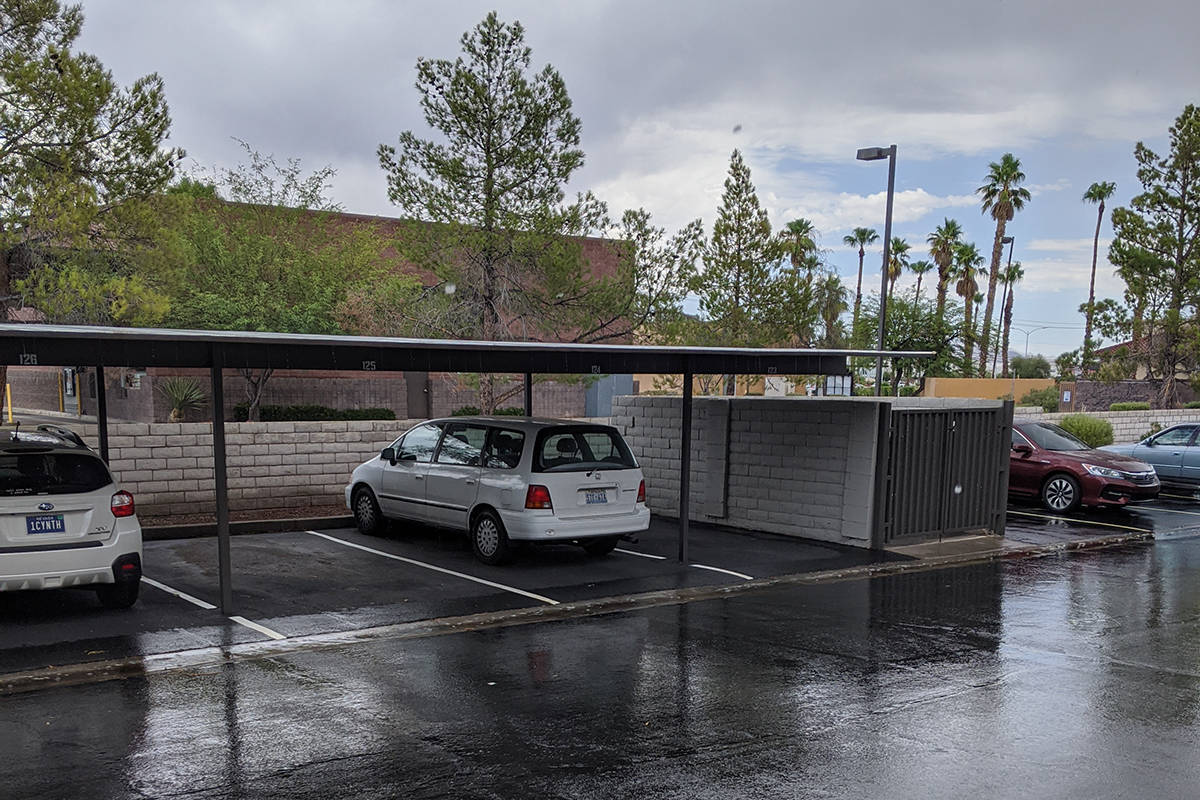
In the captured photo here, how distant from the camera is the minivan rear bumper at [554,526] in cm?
1057

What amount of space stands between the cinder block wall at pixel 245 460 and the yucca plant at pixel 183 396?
417 inches

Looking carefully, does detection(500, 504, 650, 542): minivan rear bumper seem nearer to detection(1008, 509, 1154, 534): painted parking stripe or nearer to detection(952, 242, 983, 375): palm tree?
detection(1008, 509, 1154, 534): painted parking stripe

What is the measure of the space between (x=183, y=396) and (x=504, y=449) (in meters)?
16.8

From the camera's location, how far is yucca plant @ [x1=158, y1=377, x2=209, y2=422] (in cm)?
2503

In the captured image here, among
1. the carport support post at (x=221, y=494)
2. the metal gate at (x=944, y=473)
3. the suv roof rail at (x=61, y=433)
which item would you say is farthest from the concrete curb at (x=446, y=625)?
the suv roof rail at (x=61, y=433)

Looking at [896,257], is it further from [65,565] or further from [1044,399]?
[65,565]

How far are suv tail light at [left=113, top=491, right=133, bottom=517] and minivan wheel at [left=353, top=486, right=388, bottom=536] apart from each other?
172 inches

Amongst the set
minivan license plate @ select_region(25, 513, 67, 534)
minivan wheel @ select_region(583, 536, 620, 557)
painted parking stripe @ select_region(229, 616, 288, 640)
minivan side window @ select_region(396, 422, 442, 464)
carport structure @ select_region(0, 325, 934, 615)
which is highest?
carport structure @ select_region(0, 325, 934, 615)

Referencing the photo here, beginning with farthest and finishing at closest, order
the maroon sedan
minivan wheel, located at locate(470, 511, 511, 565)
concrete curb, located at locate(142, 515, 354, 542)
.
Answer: the maroon sedan < concrete curb, located at locate(142, 515, 354, 542) < minivan wheel, located at locate(470, 511, 511, 565)

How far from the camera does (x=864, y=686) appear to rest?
23.1 ft

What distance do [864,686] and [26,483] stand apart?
6782mm

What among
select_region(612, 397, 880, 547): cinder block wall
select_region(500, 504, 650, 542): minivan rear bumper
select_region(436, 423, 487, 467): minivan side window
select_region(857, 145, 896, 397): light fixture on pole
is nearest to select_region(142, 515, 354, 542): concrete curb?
select_region(436, 423, 487, 467): minivan side window

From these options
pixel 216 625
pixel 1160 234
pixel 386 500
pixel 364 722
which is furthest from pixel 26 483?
pixel 1160 234

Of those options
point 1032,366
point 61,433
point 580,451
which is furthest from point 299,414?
point 1032,366
